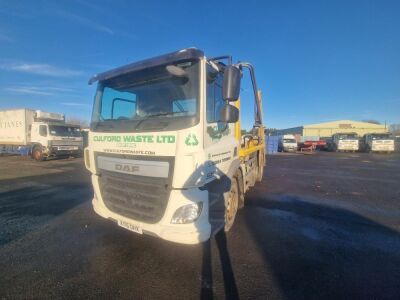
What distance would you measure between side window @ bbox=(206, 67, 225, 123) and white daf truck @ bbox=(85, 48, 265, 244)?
0.6 inches

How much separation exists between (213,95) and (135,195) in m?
1.89

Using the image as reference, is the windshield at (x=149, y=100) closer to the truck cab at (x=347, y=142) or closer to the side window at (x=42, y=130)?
the side window at (x=42, y=130)

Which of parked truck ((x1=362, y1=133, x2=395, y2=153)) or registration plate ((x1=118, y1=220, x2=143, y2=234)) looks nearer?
registration plate ((x1=118, y1=220, x2=143, y2=234))

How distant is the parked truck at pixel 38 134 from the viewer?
15.5 metres

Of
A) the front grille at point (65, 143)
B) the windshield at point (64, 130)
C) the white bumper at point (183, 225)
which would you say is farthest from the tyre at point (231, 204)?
the windshield at point (64, 130)

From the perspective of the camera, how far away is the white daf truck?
2.76 meters

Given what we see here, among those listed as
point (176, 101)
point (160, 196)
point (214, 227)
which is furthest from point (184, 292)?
point (176, 101)

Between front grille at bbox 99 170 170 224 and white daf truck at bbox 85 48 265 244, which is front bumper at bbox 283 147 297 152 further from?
front grille at bbox 99 170 170 224

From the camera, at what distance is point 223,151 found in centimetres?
341

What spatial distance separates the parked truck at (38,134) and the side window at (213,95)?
52.5 ft

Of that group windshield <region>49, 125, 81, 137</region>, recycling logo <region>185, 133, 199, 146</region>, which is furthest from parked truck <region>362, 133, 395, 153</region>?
windshield <region>49, 125, 81, 137</region>

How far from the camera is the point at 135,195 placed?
308 cm

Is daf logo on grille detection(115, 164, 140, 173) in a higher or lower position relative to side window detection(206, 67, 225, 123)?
lower

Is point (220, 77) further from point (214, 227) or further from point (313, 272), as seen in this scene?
point (313, 272)
